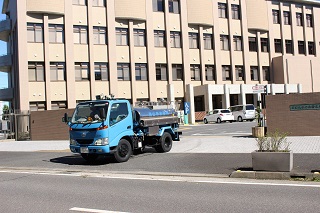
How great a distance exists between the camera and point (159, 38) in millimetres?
42250

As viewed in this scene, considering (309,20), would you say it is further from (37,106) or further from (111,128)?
(111,128)

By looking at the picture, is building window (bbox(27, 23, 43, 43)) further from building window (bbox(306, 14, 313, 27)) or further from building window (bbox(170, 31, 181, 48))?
building window (bbox(306, 14, 313, 27))

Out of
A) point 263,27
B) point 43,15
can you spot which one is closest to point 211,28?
point 263,27

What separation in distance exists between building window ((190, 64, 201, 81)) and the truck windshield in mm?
31959

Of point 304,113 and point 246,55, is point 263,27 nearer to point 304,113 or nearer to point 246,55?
point 246,55

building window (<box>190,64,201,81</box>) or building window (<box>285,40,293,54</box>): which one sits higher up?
building window (<box>285,40,293,54</box>)

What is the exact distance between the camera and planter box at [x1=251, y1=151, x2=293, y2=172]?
9234mm

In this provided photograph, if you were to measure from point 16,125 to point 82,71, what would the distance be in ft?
35.8

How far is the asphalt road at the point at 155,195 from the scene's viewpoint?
256 inches

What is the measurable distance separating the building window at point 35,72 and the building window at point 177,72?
49.4 ft

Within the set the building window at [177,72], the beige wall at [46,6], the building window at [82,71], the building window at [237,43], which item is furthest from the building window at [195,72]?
the beige wall at [46,6]

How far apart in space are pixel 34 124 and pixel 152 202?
78.0 ft

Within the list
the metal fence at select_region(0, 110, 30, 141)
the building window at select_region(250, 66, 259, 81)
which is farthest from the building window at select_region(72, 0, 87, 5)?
the building window at select_region(250, 66, 259, 81)

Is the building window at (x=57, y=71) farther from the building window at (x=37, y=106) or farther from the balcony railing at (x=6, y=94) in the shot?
the balcony railing at (x=6, y=94)
